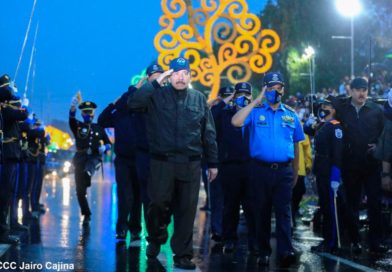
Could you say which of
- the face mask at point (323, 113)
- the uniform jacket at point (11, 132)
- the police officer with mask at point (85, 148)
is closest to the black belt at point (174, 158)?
the uniform jacket at point (11, 132)

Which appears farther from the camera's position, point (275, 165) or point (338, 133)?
point (338, 133)

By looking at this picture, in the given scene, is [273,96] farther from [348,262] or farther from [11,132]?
Result: [11,132]

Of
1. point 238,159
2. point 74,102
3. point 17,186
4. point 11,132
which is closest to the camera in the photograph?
point 11,132

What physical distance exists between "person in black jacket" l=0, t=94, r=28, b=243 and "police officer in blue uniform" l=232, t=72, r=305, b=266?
2.98 metres

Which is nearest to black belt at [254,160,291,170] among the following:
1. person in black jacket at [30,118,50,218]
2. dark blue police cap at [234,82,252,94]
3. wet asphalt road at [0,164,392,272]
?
wet asphalt road at [0,164,392,272]

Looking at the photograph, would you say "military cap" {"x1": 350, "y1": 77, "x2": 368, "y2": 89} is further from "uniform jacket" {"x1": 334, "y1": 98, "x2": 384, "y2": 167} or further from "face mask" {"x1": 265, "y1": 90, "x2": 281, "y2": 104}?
"face mask" {"x1": 265, "y1": 90, "x2": 281, "y2": 104}

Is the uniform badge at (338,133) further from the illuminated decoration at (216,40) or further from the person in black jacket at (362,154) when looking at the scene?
the illuminated decoration at (216,40)

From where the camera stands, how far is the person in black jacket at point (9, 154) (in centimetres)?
1120

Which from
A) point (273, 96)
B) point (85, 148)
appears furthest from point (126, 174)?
point (85, 148)

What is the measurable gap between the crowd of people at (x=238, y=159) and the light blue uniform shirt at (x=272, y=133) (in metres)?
0.01

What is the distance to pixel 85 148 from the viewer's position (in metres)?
15.8

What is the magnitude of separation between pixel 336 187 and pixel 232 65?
13069 mm

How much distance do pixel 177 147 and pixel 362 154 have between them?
313 centimetres

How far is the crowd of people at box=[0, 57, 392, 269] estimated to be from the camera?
911 cm
